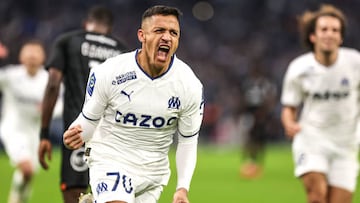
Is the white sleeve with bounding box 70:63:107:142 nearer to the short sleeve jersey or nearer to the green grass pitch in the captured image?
the short sleeve jersey

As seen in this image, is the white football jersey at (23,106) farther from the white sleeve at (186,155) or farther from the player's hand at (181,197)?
the player's hand at (181,197)

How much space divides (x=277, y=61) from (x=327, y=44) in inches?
971

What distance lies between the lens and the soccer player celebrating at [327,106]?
8.70 meters

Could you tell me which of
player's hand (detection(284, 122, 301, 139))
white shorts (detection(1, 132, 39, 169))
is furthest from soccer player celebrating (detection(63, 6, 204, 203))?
white shorts (detection(1, 132, 39, 169))

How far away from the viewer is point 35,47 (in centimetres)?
1235

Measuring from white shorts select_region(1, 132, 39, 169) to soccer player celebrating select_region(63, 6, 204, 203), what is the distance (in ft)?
16.6

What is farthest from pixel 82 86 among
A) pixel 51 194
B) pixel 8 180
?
pixel 8 180

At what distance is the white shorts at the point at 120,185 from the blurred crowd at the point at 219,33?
2158 cm

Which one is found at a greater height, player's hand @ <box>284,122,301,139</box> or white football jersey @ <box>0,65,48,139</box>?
white football jersey @ <box>0,65,48,139</box>

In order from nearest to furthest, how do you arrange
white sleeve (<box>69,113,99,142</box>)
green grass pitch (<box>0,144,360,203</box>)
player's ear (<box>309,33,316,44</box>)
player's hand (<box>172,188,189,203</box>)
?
1. player's hand (<box>172,188,189,203</box>)
2. white sleeve (<box>69,113,99,142</box>)
3. player's ear (<box>309,33,316,44</box>)
4. green grass pitch (<box>0,144,360,203</box>)

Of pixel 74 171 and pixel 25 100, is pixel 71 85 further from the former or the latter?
pixel 25 100

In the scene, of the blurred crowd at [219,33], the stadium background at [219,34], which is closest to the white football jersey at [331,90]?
the stadium background at [219,34]

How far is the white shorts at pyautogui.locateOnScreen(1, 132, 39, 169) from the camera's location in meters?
11.6

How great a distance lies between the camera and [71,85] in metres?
8.41
